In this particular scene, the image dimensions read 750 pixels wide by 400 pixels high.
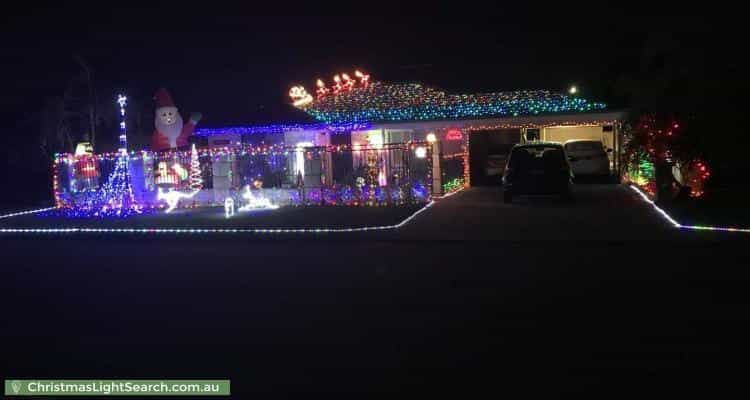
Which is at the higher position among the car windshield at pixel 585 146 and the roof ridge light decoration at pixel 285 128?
the roof ridge light decoration at pixel 285 128

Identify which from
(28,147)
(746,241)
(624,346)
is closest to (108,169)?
(28,147)

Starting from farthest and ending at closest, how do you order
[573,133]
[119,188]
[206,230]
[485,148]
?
1. [573,133]
2. [485,148]
3. [119,188]
4. [206,230]

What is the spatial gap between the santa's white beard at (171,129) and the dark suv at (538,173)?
10263 millimetres

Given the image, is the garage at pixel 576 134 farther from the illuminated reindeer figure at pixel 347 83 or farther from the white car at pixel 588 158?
the illuminated reindeer figure at pixel 347 83

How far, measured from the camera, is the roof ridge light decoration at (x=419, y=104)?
22.9 meters

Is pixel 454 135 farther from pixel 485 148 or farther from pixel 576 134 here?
pixel 576 134

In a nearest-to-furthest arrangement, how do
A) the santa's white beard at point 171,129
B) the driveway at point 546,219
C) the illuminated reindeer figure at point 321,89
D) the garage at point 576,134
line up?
the driveway at point 546,219, the santa's white beard at point 171,129, the illuminated reindeer figure at point 321,89, the garage at point 576,134

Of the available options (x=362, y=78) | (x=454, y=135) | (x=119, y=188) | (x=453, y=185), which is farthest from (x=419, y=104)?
(x=119, y=188)

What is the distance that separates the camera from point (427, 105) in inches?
946

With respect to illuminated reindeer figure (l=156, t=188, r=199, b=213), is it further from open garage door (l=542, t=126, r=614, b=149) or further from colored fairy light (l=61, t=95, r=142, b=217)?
open garage door (l=542, t=126, r=614, b=149)

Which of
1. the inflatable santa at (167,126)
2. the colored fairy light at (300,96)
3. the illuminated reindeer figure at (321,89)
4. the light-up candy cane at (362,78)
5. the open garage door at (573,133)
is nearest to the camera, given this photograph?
the inflatable santa at (167,126)

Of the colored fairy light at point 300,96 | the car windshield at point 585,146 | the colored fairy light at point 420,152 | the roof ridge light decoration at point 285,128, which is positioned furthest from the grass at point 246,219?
the car windshield at point 585,146

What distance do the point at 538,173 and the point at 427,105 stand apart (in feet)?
20.7

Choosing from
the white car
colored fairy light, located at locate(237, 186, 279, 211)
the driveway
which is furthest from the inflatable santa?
the white car
